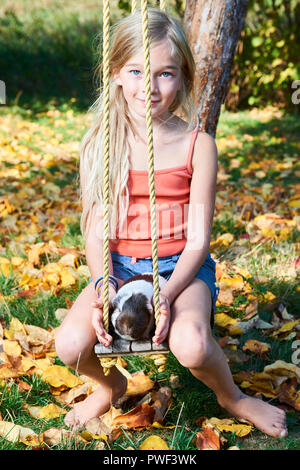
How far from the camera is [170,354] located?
2.17m

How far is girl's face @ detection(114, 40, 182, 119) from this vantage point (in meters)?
1.82

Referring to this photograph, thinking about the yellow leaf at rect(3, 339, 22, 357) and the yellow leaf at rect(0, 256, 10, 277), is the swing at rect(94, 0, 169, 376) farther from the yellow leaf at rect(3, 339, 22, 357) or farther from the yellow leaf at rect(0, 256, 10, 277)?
the yellow leaf at rect(0, 256, 10, 277)

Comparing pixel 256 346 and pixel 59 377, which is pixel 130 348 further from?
pixel 256 346

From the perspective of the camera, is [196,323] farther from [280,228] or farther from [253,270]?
[280,228]

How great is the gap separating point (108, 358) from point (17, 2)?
10.0m

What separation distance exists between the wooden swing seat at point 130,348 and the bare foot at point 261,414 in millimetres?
411

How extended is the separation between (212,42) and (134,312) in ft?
5.86

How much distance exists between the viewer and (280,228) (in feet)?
11.1

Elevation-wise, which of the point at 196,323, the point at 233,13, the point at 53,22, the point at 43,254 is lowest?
the point at 43,254

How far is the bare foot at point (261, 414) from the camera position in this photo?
72.1 inches

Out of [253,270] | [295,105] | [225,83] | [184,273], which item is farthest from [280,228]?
[295,105]

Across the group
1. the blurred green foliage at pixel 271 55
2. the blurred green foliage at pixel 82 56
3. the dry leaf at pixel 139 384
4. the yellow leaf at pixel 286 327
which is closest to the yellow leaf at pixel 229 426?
the dry leaf at pixel 139 384
